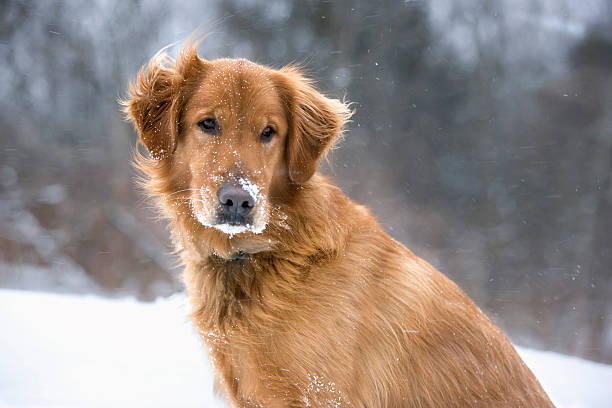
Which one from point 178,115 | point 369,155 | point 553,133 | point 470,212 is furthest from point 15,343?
point 553,133

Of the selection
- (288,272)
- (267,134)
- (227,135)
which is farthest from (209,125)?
(288,272)

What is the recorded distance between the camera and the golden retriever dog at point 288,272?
2277 millimetres

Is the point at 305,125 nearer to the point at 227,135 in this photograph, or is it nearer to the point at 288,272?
the point at 227,135

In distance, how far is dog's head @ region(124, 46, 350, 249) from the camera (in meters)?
2.36

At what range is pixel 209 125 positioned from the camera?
8.32 ft

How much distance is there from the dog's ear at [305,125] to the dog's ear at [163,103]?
1.76 ft

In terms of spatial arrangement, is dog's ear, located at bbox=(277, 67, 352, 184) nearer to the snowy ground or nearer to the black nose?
the black nose

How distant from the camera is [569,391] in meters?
5.26

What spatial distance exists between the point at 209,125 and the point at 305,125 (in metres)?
0.60

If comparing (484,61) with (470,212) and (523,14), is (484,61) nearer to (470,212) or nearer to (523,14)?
(523,14)

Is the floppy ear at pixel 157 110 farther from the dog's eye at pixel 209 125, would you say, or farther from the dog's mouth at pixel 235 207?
the dog's mouth at pixel 235 207

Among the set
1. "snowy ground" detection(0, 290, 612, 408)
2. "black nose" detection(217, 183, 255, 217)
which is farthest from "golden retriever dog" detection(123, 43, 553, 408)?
"snowy ground" detection(0, 290, 612, 408)

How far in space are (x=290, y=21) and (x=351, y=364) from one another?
507cm

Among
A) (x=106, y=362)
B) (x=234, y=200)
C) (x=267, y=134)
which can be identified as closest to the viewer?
(x=234, y=200)
